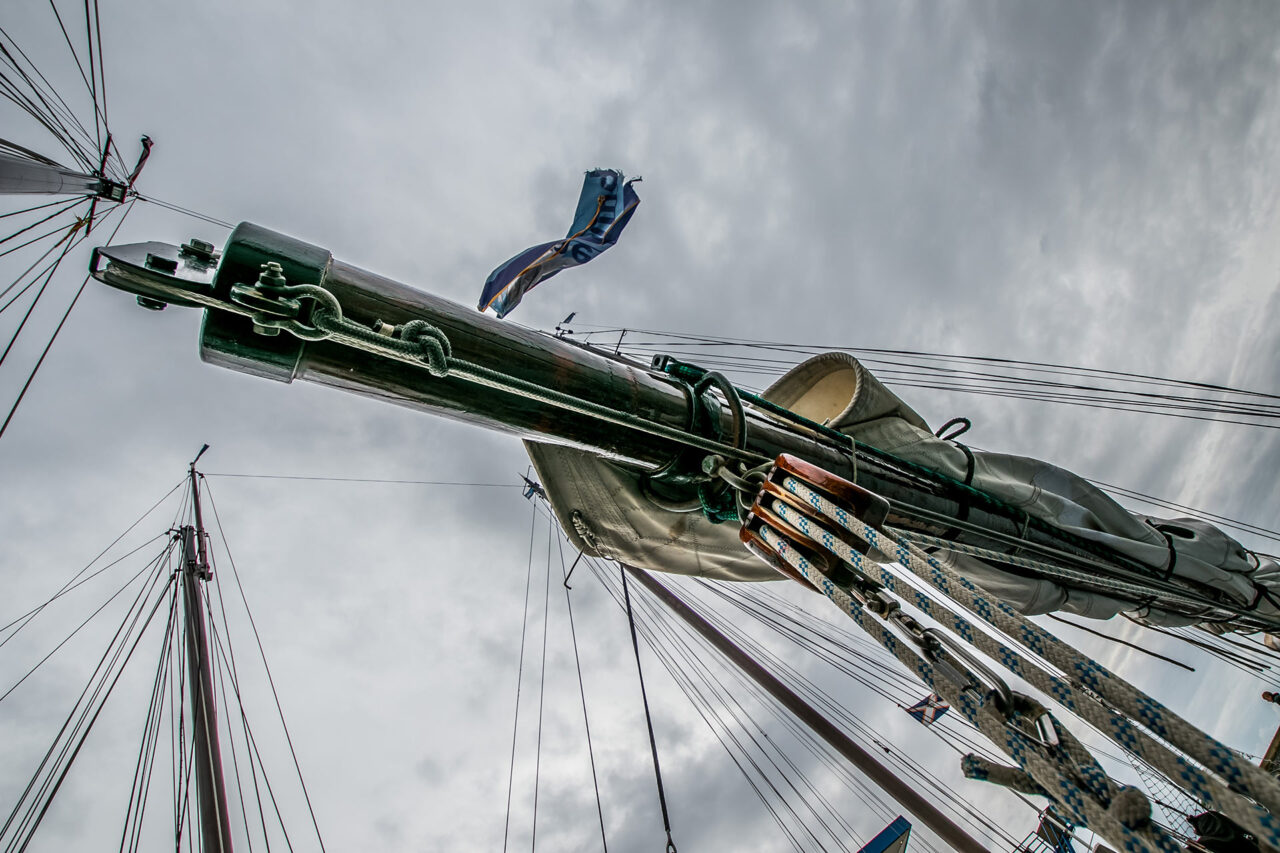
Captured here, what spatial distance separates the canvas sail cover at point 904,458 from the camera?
3.32m

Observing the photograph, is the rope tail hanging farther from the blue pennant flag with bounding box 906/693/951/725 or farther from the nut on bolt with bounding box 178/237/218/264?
the blue pennant flag with bounding box 906/693/951/725

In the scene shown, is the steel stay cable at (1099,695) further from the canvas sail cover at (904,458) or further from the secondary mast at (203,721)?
the secondary mast at (203,721)

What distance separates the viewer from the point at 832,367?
4914mm

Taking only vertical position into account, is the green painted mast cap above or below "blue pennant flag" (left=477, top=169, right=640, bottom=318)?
below

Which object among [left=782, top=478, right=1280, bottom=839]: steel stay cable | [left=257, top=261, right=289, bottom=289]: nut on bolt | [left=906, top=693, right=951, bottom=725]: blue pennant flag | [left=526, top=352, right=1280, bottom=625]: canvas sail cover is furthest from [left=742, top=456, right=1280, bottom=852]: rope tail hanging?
[left=906, top=693, right=951, bottom=725]: blue pennant flag

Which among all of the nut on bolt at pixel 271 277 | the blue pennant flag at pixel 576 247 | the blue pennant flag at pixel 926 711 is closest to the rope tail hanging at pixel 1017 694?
the nut on bolt at pixel 271 277

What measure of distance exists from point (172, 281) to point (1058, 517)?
584 cm

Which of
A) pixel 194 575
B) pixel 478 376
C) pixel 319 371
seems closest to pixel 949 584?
pixel 478 376

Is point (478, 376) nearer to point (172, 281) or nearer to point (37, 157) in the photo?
point (172, 281)

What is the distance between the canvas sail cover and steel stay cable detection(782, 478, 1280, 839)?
1.82 meters

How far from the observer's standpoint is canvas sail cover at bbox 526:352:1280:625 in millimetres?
3316

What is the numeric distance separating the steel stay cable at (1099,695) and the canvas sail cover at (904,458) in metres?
1.82

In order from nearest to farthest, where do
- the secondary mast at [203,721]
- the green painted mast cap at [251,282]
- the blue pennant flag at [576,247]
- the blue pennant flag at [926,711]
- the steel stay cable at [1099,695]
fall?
the steel stay cable at [1099,695] < the green painted mast cap at [251,282] < the blue pennant flag at [576,247] < the secondary mast at [203,721] < the blue pennant flag at [926,711]

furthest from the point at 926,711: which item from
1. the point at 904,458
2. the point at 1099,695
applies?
the point at 1099,695
